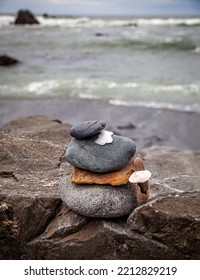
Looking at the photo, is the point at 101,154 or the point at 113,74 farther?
the point at 113,74

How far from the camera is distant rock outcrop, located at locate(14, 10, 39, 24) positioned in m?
46.1

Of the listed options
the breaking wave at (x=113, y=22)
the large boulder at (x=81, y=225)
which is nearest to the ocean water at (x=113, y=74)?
the large boulder at (x=81, y=225)

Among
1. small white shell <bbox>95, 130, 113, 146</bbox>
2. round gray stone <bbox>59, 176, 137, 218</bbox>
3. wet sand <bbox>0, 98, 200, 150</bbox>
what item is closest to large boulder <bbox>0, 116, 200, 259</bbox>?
round gray stone <bbox>59, 176, 137, 218</bbox>

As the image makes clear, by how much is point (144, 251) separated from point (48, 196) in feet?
3.50

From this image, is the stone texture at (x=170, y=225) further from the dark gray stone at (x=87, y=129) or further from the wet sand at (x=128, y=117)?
the wet sand at (x=128, y=117)

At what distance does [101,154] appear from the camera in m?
3.47

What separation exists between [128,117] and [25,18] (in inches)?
1617

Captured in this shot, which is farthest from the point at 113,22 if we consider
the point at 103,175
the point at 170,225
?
the point at 170,225

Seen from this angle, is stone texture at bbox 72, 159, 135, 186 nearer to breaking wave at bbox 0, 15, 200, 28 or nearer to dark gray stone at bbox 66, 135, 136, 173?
dark gray stone at bbox 66, 135, 136, 173

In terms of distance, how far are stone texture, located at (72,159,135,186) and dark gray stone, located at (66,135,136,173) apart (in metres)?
0.07

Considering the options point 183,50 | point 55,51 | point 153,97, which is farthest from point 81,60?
point 153,97

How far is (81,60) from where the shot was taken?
18.9 metres

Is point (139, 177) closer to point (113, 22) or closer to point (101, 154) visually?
point (101, 154)

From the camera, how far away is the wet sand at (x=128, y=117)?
8.18m
